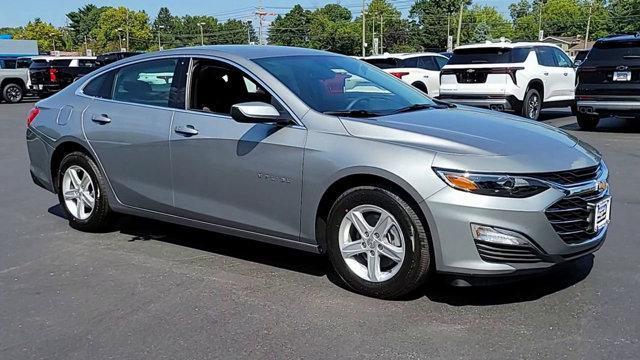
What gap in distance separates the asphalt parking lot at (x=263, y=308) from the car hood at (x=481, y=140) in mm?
871

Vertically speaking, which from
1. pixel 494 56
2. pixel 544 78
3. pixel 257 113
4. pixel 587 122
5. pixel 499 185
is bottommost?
pixel 587 122

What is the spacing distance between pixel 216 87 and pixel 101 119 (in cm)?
113

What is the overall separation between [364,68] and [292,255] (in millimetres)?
1648

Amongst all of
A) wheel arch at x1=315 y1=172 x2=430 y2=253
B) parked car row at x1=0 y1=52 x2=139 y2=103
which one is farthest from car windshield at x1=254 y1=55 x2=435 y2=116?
parked car row at x1=0 y1=52 x2=139 y2=103

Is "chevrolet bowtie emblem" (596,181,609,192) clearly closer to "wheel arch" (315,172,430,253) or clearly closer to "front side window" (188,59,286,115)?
"wheel arch" (315,172,430,253)

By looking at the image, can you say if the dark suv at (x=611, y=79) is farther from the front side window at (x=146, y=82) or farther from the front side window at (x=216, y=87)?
the front side window at (x=146, y=82)

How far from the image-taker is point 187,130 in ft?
16.2

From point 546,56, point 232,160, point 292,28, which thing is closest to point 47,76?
point 546,56

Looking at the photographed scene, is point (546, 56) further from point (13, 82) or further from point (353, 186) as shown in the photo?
point (13, 82)

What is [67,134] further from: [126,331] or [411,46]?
[411,46]

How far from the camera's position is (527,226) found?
148 inches

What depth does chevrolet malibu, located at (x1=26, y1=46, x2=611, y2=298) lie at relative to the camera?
3822 millimetres

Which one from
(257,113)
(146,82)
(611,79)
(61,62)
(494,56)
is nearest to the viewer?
(257,113)

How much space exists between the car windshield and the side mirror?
240mm
